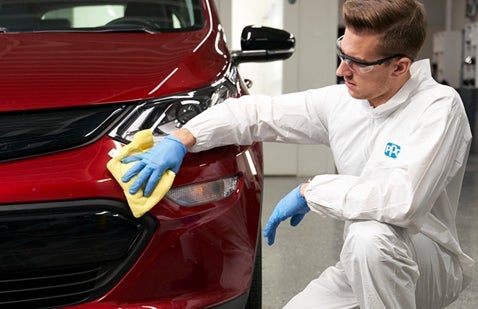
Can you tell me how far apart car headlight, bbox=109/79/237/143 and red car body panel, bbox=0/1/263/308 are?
2 centimetres

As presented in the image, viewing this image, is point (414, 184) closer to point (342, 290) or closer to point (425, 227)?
point (425, 227)

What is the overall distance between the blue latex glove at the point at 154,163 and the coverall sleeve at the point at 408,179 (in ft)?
1.03

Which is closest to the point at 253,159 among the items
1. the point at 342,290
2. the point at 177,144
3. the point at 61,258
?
the point at 177,144

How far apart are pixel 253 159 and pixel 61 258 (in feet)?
1.78

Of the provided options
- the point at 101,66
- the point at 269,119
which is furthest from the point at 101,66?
the point at 269,119

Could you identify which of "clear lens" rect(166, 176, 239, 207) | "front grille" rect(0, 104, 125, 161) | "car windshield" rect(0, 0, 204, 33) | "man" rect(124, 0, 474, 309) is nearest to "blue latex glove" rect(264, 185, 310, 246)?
"man" rect(124, 0, 474, 309)

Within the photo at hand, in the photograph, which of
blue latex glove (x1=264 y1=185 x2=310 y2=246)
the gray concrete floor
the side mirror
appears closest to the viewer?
blue latex glove (x1=264 y1=185 x2=310 y2=246)

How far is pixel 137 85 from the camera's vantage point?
56.2 inches

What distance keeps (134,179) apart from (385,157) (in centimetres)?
54

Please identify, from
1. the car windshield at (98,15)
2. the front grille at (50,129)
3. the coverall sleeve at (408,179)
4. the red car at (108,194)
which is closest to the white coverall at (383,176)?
the coverall sleeve at (408,179)

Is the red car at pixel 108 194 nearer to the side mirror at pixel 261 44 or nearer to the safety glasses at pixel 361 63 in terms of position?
the safety glasses at pixel 361 63

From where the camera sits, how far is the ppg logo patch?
1374 millimetres

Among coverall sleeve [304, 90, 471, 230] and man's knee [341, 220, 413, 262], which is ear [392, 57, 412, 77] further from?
man's knee [341, 220, 413, 262]

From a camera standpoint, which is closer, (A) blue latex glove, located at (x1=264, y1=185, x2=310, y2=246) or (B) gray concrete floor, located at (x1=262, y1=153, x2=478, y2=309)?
(A) blue latex glove, located at (x1=264, y1=185, x2=310, y2=246)
